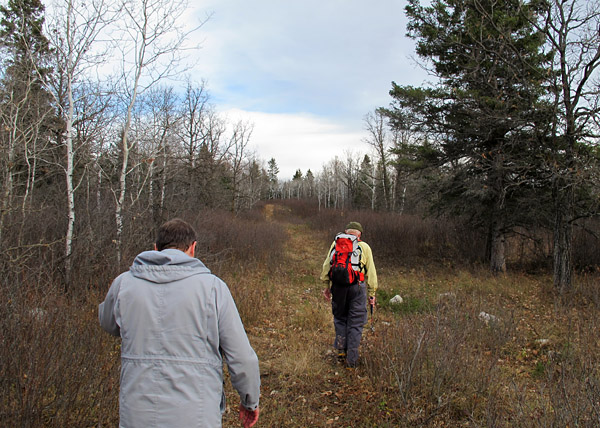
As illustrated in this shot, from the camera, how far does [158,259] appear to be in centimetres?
165

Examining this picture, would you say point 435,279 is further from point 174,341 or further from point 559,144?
point 174,341

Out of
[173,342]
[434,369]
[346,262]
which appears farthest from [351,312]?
[173,342]

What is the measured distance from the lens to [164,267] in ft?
5.35

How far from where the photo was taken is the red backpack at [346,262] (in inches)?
162

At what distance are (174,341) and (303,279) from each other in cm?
875

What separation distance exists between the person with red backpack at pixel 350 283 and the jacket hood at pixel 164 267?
2.64 m

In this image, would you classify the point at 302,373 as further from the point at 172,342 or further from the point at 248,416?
the point at 172,342

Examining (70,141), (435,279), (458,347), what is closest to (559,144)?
(435,279)

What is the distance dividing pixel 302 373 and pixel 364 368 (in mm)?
753

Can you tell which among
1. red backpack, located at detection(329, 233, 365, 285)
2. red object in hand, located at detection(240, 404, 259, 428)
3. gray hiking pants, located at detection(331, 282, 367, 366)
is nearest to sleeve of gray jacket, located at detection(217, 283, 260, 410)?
red object in hand, located at detection(240, 404, 259, 428)

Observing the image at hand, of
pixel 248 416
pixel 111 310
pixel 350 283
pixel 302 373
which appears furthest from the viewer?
pixel 302 373

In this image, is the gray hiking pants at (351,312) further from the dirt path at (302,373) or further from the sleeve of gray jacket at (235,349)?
the sleeve of gray jacket at (235,349)

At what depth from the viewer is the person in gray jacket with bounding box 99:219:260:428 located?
1.58 meters

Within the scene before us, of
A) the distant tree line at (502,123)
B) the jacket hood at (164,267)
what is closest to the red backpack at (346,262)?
the jacket hood at (164,267)
